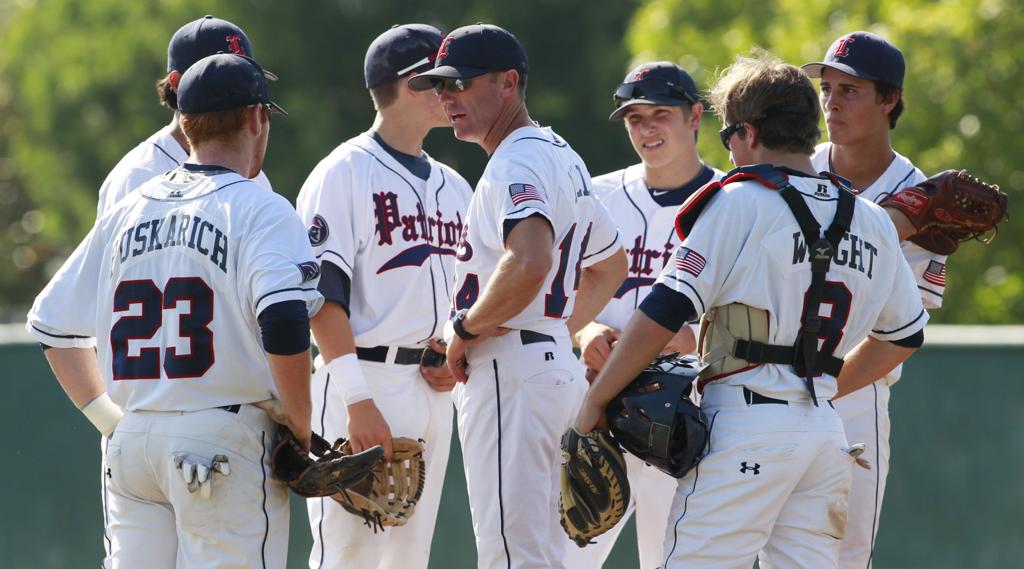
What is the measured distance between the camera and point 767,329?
403cm

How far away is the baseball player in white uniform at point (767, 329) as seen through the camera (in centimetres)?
397

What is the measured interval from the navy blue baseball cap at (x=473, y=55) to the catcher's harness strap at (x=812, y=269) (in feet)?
3.58

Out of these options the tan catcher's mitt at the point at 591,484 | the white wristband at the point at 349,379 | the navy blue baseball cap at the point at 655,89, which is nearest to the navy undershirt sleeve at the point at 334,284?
the white wristband at the point at 349,379

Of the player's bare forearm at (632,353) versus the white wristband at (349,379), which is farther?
the white wristband at (349,379)

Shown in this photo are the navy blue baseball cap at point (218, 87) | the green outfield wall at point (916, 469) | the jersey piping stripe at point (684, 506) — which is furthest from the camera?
the green outfield wall at point (916, 469)

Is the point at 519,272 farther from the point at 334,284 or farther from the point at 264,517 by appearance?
the point at 264,517

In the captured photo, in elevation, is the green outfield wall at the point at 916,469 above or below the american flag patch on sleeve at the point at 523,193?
below

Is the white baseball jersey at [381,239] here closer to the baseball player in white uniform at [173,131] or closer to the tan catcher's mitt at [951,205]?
the baseball player in white uniform at [173,131]

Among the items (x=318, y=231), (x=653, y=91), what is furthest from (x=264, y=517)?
(x=653, y=91)

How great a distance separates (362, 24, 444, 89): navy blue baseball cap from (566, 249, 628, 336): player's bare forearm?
1.05 m

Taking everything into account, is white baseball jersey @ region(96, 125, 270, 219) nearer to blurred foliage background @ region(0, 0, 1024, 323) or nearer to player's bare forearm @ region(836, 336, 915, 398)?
player's bare forearm @ region(836, 336, 915, 398)

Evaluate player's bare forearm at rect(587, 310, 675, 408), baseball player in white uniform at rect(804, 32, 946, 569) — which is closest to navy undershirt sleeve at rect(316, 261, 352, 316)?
player's bare forearm at rect(587, 310, 675, 408)

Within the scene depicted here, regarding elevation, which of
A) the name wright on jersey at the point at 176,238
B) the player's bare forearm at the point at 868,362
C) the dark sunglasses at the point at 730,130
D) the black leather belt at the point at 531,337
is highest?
the dark sunglasses at the point at 730,130

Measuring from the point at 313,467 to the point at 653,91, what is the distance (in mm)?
2499
